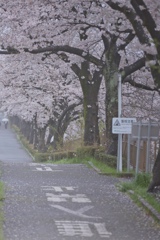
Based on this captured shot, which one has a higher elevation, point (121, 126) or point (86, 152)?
point (121, 126)

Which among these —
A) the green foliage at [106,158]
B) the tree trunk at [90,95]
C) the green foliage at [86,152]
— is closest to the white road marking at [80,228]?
the green foliage at [106,158]

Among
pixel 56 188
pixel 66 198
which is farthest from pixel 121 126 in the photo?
pixel 66 198

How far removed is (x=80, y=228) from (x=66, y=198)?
318 cm

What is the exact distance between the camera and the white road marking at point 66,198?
13.5 meters

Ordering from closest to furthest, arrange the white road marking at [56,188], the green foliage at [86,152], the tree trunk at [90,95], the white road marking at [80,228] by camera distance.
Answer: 1. the white road marking at [80,228]
2. the white road marking at [56,188]
3. the green foliage at [86,152]
4. the tree trunk at [90,95]

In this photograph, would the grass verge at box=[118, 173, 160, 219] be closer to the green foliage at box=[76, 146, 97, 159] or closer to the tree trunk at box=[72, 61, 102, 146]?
the green foliage at box=[76, 146, 97, 159]

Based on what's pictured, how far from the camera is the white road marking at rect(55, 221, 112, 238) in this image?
10234 mm

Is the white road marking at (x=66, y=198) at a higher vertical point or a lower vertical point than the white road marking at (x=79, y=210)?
higher

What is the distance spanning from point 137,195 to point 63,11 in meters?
9.92

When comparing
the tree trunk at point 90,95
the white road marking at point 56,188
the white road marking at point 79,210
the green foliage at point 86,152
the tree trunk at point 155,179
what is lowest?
the white road marking at point 79,210

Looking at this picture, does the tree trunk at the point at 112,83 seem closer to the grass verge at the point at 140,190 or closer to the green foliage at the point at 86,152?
the green foliage at the point at 86,152

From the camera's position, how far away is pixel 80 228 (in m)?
10.7

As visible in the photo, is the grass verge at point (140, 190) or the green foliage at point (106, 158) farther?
the green foliage at point (106, 158)

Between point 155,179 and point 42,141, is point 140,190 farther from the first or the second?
point 42,141
